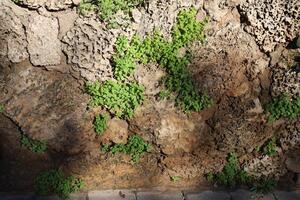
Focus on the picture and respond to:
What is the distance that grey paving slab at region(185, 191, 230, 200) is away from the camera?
4195 mm

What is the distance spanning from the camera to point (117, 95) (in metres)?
3.97

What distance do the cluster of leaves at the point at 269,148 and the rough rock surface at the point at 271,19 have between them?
843 mm

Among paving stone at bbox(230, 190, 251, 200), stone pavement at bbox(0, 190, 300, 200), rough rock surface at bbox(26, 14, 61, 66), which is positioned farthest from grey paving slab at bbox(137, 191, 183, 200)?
rough rock surface at bbox(26, 14, 61, 66)

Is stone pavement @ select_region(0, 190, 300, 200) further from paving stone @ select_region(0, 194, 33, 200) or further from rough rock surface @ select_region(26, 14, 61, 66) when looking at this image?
rough rock surface @ select_region(26, 14, 61, 66)

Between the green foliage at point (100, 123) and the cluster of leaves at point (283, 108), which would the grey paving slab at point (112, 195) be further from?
the cluster of leaves at point (283, 108)

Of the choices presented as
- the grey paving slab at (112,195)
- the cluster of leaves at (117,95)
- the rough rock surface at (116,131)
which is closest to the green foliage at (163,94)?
the cluster of leaves at (117,95)

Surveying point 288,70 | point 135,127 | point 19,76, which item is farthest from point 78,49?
point 288,70

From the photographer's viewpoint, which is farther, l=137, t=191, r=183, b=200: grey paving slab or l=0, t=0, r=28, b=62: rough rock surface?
l=137, t=191, r=183, b=200: grey paving slab

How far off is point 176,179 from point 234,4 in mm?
1546

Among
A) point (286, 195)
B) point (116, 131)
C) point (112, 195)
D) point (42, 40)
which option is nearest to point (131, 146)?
point (116, 131)

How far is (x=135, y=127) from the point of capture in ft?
13.4

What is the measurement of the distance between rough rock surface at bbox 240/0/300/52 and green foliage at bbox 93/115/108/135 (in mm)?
1345

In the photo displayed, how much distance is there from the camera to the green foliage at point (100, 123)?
403 cm

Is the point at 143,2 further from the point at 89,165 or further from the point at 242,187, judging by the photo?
the point at 242,187
